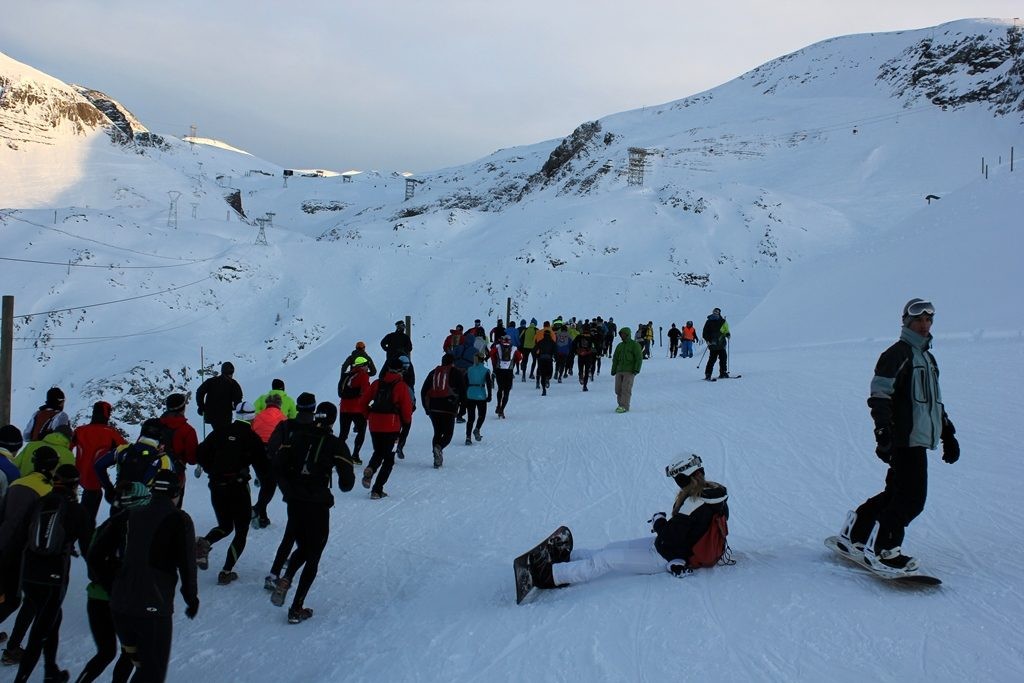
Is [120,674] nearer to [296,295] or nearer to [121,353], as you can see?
[121,353]

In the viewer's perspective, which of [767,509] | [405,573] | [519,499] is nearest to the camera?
[405,573]

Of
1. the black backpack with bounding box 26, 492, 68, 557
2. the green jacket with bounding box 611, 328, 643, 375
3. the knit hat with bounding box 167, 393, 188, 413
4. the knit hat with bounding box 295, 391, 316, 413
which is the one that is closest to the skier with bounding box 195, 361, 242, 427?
the knit hat with bounding box 167, 393, 188, 413

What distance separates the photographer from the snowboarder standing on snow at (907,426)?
475 centimetres

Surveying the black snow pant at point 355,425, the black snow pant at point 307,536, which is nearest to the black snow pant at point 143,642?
the black snow pant at point 307,536

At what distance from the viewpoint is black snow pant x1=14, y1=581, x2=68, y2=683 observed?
5082 millimetres

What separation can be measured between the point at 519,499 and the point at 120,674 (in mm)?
5156

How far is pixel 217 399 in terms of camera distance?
8.37m

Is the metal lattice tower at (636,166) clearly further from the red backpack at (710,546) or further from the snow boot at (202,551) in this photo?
the red backpack at (710,546)

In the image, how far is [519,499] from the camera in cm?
→ 904

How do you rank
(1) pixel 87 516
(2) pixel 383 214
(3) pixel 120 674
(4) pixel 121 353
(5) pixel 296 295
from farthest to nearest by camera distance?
(2) pixel 383 214, (5) pixel 296 295, (4) pixel 121 353, (1) pixel 87 516, (3) pixel 120 674

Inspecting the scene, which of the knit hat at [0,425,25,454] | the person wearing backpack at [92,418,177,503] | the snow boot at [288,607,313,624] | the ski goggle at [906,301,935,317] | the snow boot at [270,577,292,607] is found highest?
the ski goggle at [906,301,935,317]

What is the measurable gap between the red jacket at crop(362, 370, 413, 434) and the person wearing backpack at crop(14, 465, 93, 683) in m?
4.00

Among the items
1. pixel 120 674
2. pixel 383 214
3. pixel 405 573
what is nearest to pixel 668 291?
pixel 405 573

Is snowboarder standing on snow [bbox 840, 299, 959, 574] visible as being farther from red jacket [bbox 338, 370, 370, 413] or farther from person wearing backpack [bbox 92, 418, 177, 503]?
red jacket [bbox 338, 370, 370, 413]
